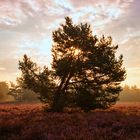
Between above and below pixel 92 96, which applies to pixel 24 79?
above

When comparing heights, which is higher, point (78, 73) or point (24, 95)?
point (24, 95)

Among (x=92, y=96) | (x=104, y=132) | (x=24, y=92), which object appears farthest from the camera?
(x=24, y=92)

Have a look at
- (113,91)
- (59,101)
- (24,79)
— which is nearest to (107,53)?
A: (113,91)

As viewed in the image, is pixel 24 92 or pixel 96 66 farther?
pixel 24 92

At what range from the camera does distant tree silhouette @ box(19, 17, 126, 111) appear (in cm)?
2578

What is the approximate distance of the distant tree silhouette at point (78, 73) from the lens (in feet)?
84.6

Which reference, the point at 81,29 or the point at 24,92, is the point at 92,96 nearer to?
the point at 81,29

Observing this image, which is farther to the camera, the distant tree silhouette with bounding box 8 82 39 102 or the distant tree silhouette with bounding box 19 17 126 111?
the distant tree silhouette with bounding box 8 82 39 102

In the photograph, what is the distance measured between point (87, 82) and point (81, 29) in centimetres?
460

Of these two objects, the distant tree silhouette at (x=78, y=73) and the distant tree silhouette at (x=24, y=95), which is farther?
the distant tree silhouette at (x=24, y=95)

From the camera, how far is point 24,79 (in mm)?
26859

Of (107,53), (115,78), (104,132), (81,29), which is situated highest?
(81,29)

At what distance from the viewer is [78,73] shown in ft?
85.8

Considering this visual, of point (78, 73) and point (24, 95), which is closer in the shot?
point (78, 73)
